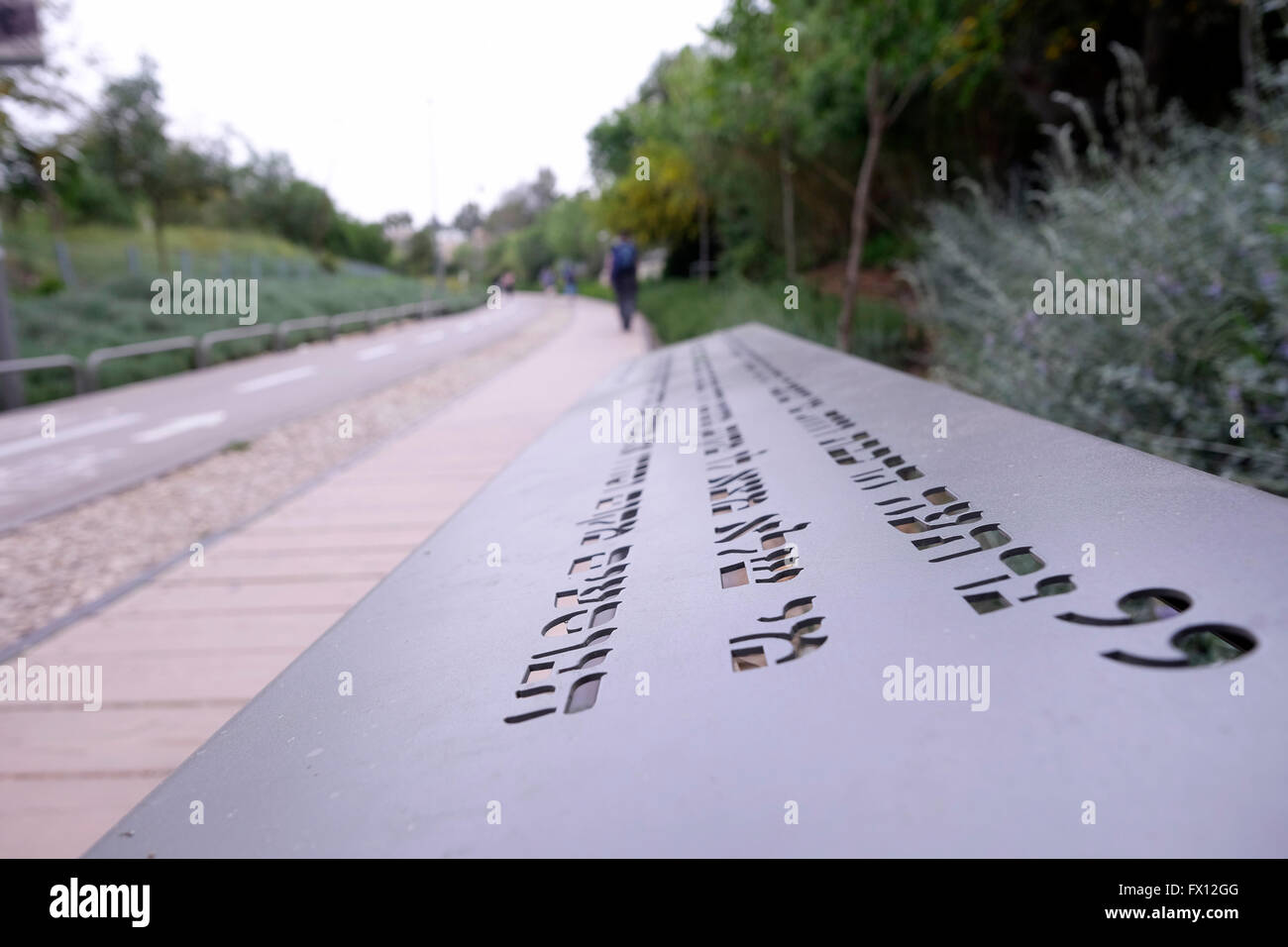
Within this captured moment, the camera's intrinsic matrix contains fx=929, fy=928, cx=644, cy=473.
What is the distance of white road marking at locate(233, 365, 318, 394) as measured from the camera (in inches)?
463

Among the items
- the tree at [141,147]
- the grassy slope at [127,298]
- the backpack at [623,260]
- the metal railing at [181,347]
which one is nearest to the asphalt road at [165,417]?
the metal railing at [181,347]

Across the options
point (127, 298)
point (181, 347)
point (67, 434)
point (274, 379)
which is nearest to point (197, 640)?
point (67, 434)

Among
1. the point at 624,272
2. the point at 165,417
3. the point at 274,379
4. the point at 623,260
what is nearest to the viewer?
the point at 165,417

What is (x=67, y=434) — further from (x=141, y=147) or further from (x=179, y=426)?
(x=141, y=147)

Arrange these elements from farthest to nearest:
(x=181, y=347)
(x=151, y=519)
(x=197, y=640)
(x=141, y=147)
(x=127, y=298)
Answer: (x=141, y=147)
(x=127, y=298)
(x=181, y=347)
(x=151, y=519)
(x=197, y=640)

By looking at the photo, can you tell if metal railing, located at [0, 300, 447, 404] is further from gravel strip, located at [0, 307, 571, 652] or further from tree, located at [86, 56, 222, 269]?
tree, located at [86, 56, 222, 269]

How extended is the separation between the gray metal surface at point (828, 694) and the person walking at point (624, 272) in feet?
50.6

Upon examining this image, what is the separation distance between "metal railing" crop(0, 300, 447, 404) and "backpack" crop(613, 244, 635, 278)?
252 inches

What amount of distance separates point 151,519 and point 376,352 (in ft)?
38.5

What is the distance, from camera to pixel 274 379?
12.6 metres

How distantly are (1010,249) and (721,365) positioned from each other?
8.45 ft

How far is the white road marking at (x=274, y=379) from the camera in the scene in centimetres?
1177

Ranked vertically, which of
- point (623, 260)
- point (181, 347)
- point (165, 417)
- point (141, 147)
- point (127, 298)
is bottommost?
point (165, 417)

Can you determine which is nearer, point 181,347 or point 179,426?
point 179,426
